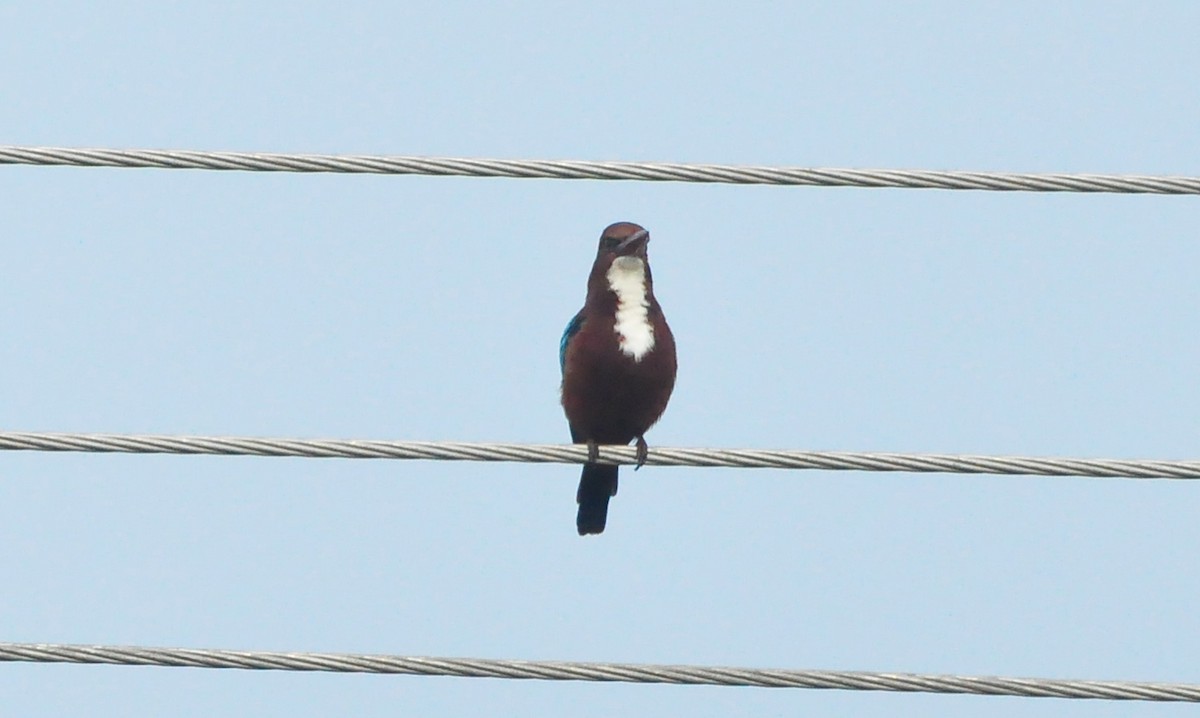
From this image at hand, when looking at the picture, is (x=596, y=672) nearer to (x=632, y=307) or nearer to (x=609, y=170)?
(x=609, y=170)

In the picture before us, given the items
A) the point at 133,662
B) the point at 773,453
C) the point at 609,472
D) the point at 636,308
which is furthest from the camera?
the point at 609,472

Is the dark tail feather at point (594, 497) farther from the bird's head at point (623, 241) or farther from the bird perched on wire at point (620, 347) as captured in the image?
the bird's head at point (623, 241)

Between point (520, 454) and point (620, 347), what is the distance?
6.79ft

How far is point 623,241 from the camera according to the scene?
23.4 feet

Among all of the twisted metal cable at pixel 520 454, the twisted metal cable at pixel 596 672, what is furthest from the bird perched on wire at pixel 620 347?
the twisted metal cable at pixel 596 672

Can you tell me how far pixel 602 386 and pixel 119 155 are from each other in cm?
245

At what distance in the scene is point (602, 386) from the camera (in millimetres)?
A: 7098

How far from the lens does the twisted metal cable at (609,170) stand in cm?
497

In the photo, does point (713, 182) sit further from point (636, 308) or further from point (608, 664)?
point (636, 308)

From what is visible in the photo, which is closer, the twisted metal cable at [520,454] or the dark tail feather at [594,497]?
the twisted metal cable at [520,454]

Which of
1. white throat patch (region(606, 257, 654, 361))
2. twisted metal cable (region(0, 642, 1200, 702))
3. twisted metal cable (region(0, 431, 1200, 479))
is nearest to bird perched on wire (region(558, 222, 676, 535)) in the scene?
white throat patch (region(606, 257, 654, 361))

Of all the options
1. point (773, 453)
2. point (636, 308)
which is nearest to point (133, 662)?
point (773, 453)

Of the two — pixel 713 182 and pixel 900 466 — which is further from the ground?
pixel 713 182

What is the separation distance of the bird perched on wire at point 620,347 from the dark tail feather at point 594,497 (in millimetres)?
459
